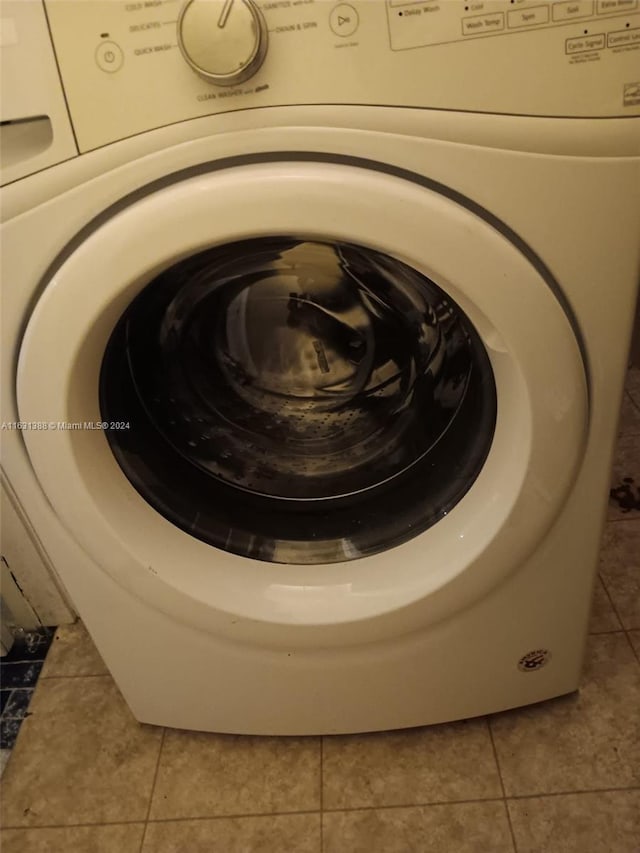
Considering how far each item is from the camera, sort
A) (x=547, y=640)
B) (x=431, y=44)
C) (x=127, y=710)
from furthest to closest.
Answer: (x=127, y=710), (x=547, y=640), (x=431, y=44)

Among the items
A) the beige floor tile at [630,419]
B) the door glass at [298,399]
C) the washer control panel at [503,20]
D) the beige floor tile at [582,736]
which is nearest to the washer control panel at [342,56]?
the washer control panel at [503,20]

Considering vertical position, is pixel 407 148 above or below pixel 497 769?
above

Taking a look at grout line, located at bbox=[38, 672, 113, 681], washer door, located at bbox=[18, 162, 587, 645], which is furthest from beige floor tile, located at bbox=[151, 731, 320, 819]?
washer door, located at bbox=[18, 162, 587, 645]

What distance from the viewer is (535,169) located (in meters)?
0.51

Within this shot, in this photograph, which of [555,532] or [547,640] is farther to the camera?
[547,640]

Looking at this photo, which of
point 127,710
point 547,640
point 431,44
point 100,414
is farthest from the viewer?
point 127,710

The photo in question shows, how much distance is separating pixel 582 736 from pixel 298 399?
1.80 ft

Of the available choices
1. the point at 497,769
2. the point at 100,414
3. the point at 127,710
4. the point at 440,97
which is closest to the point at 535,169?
the point at 440,97

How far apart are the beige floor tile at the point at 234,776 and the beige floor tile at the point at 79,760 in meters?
0.03

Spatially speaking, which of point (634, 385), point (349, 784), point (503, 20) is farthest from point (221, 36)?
point (634, 385)

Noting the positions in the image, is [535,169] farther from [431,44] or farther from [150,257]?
[150,257]

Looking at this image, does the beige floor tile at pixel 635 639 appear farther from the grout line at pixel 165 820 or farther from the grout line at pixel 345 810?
the grout line at pixel 165 820

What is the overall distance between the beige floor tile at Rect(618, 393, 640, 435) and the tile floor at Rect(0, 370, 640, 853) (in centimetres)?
46

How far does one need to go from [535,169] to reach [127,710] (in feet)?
2.77
